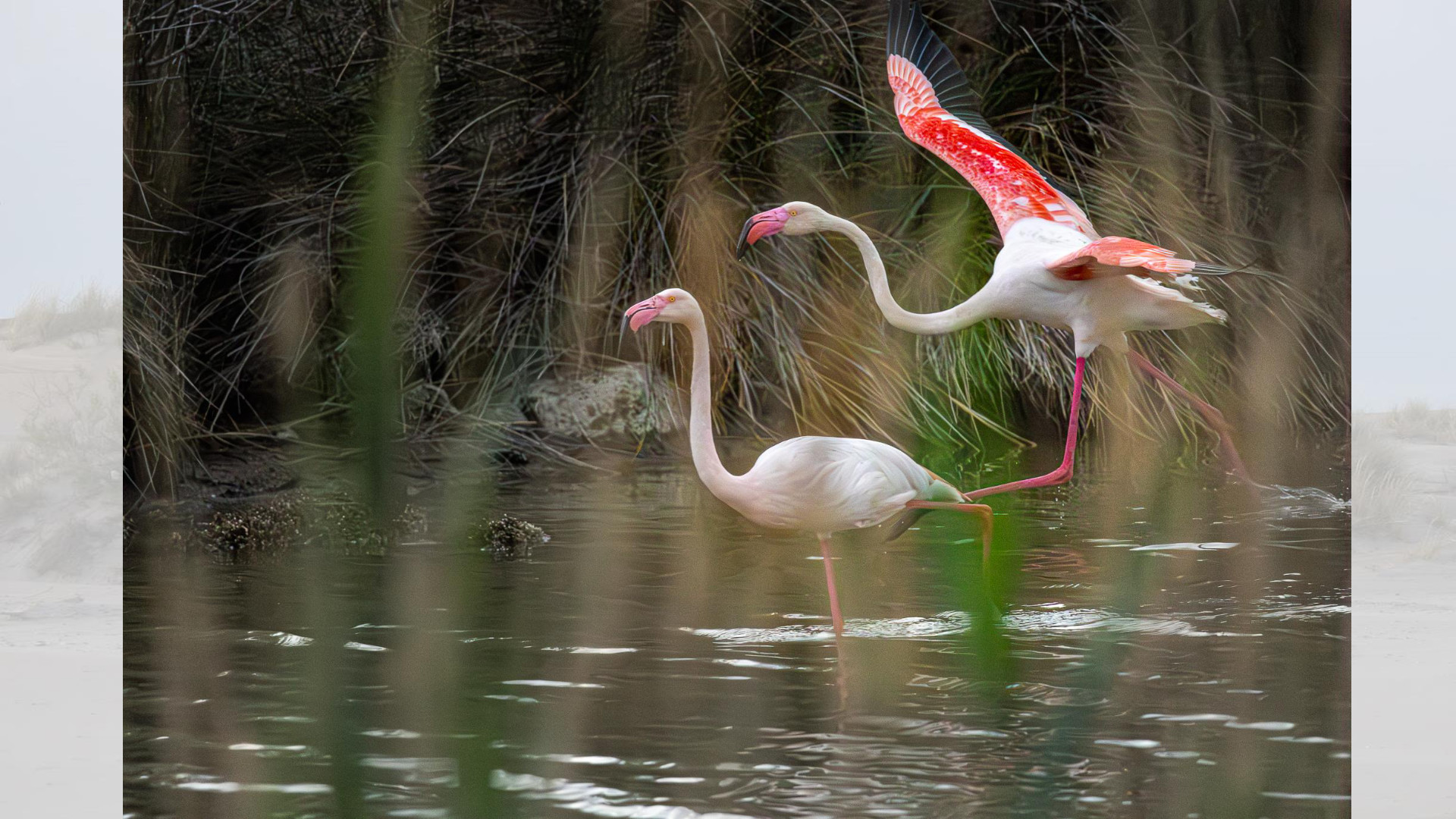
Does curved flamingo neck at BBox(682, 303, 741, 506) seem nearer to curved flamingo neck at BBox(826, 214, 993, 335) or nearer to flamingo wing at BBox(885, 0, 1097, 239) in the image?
curved flamingo neck at BBox(826, 214, 993, 335)

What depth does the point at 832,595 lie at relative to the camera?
130 inches

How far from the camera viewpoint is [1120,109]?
372 centimetres

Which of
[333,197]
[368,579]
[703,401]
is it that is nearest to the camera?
[703,401]

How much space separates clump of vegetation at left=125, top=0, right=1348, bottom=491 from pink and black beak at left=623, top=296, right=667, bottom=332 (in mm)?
304

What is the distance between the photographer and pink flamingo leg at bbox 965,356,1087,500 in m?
3.45

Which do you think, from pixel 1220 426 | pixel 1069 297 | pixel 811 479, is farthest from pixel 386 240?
pixel 1220 426

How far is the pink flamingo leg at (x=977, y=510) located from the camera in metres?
3.38

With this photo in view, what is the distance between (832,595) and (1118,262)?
1.02 meters

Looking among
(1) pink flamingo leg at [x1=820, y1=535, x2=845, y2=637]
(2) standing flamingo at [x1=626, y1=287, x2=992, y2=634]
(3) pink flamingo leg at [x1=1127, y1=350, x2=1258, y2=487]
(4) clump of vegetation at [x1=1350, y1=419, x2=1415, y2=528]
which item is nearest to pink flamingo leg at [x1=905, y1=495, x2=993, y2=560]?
(2) standing flamingo at [x1=626, y1=287, x2=992, y2=634]

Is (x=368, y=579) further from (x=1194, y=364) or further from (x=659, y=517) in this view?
(x=1194, y=364)

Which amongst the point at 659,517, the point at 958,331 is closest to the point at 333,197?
the point at 659,517

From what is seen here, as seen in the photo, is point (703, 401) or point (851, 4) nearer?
point (703, 401)

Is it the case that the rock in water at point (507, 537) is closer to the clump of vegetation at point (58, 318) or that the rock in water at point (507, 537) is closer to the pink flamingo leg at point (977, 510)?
the pink flamingo leg at point (977, 510)

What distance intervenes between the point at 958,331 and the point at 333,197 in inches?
68.8
